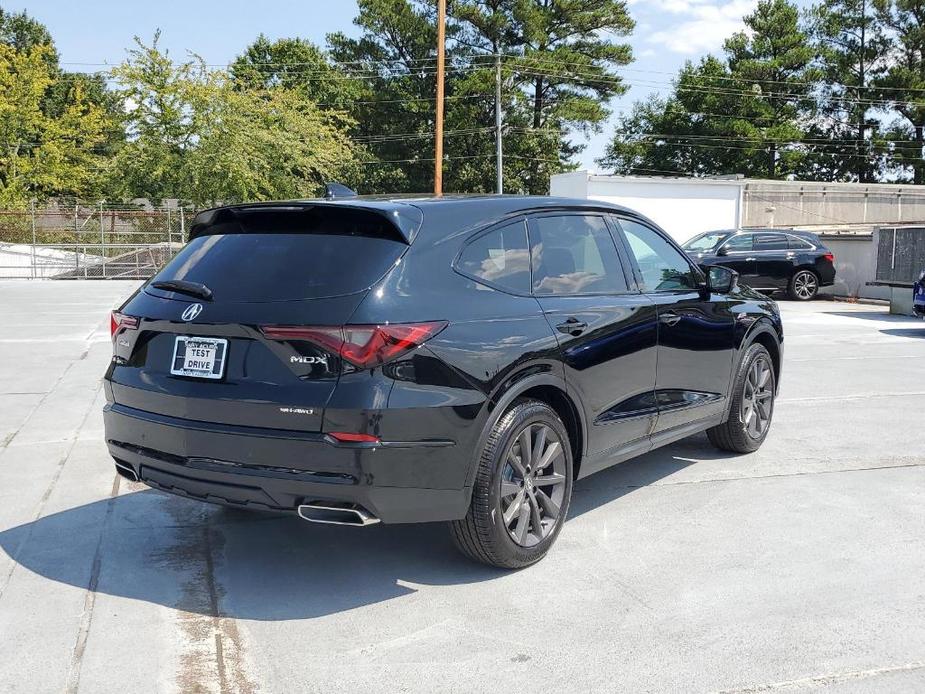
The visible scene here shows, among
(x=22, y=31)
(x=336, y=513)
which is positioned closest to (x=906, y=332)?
(x=336, y=513)

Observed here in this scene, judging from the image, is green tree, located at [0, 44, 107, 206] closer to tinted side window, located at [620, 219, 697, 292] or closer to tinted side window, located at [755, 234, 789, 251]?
tinted side window, located at [755, 234, 789, 251]

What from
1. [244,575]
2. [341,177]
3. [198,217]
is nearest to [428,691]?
[244,575]

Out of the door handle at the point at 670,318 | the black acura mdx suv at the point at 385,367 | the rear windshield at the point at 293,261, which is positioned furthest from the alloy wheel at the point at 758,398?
the rear windshield at the point at 293,261

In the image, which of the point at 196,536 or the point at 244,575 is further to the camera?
the point at 196,536

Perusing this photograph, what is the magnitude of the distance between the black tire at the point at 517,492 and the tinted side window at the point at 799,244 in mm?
18524

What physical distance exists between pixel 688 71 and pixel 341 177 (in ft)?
91.0

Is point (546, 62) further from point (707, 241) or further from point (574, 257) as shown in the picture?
point (574, 257)

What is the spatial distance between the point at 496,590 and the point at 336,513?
0.84 m

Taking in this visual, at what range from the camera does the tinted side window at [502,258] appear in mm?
4165

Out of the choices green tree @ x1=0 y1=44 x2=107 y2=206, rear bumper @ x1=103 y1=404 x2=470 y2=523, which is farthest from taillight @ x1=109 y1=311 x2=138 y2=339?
green tree @ x1=0 y1=44 x2=107 y2=206

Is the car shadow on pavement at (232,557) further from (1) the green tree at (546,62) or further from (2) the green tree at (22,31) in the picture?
(2) the green tree at (22,31)

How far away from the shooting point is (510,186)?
53.8m

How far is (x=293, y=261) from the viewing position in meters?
3.94

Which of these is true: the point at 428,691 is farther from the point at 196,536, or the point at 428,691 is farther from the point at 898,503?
the point at 898,503
